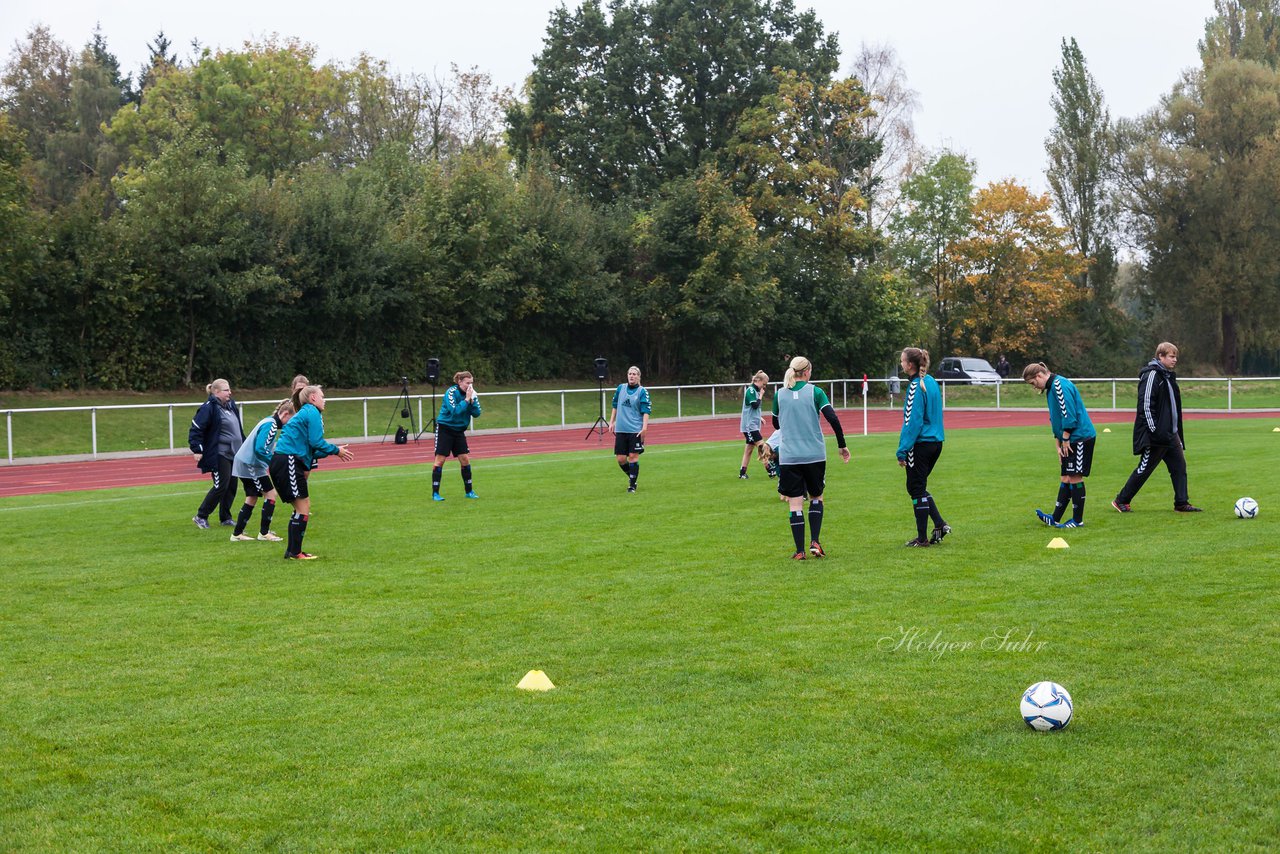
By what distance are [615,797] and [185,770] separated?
2.04 meters

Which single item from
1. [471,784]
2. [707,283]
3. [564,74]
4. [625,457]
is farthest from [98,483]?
[564,74]

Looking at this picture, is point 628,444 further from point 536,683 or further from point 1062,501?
point 536,683

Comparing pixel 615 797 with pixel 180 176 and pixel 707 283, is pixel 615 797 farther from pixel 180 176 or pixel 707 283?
pixel 707 283

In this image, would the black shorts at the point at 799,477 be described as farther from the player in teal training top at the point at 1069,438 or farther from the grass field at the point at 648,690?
the player in teal training top at the point at 1069,438

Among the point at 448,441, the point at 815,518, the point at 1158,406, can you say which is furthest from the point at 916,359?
the point at 448,441

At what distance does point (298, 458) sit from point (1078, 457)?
26.2ft

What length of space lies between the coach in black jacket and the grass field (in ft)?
1.72

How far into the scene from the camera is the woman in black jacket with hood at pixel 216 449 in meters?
14.7

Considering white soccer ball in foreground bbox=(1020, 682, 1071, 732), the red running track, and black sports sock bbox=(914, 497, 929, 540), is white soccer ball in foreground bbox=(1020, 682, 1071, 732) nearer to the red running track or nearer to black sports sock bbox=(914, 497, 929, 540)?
black sports sock bbox=(914, 497, 929, 540)

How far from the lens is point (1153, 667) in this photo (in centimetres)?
686

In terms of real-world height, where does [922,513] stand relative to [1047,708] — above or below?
above

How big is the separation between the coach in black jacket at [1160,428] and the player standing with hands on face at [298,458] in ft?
28.6

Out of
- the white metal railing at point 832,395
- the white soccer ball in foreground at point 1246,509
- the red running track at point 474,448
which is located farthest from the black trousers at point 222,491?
the white metal railing at point 832,395

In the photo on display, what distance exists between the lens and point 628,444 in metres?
17.8
